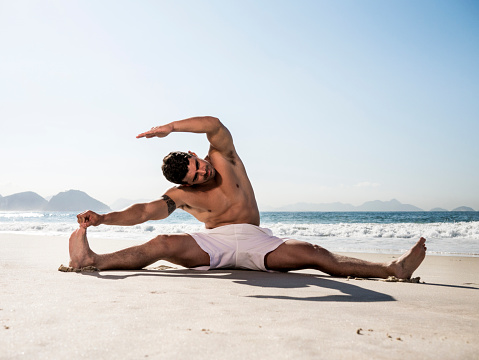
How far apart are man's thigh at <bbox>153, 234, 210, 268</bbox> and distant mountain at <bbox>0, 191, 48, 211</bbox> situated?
122 meters

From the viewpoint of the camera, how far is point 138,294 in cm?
252

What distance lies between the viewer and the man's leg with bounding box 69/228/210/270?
3.68 m

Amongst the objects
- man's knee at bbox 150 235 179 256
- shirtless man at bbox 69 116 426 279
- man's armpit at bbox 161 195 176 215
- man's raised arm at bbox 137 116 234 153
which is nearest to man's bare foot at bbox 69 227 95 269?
shirtless man at bbox 69 116 426 279

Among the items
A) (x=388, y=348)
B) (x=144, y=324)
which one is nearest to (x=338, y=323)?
(x=388, y=348)

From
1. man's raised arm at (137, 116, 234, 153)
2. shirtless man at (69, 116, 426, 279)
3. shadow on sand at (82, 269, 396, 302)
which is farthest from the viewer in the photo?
shirtless man at (69, 116, 426, 279)

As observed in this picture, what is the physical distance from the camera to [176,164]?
360 cm

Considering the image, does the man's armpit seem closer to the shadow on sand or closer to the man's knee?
the man's knee

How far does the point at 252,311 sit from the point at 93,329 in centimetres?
75

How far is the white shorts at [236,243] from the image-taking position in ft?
12.5

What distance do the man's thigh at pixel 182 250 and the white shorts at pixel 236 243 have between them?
57mm

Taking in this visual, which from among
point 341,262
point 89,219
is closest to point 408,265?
point 341,262

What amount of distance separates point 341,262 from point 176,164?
1.67 metres

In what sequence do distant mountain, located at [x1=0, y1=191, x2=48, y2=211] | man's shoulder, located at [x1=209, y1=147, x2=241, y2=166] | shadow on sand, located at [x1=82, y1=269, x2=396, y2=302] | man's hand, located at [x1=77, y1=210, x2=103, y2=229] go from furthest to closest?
1. distant mountain, located at [x1=0, y1=191, x2=48, y2=211]
2. man's shoulder, located at [x1=209, y1=147, x2=241, y2=166]
3. man's hand, located at [x1=77, y1=210, x2=103, y2=229]
4. shadow on sand, located at [x1=82, y1=269, x2=396, y2=302]

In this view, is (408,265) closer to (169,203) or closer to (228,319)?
(169,203)
